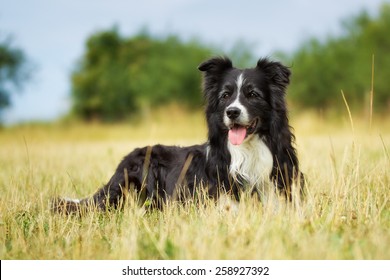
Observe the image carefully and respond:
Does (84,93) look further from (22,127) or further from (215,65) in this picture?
(215,65)

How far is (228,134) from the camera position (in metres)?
5.45

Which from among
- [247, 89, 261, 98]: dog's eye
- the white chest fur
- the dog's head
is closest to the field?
the white chest fur

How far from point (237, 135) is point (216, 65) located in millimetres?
913

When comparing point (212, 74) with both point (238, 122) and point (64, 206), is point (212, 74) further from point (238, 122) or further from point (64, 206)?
point (64, 206)

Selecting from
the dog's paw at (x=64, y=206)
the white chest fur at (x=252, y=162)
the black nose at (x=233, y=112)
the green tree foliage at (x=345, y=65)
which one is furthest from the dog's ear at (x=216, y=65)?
the green tree foliage at (x=345, y=65)

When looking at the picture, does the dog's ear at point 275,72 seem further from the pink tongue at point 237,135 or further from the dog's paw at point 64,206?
the dog's paw at point 64,206

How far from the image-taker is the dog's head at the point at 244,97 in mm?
5336

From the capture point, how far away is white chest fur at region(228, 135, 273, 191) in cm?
552

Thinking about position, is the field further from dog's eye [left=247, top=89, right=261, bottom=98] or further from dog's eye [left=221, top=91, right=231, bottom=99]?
dog's eye [left=247, top=89, right=261, bottom=98]

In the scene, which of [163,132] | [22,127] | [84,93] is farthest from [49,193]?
[84,93]

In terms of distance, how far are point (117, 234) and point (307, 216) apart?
1737mm

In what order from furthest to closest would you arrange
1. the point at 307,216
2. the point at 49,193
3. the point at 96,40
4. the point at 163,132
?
the point at 96,40
the point at 163,132
the point at 49,193
the point at 307,216

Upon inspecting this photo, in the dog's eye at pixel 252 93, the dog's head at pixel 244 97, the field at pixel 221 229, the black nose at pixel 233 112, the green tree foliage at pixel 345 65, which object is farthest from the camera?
the green tree foliage at pixel 345 65

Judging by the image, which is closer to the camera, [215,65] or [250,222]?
[250,222]
